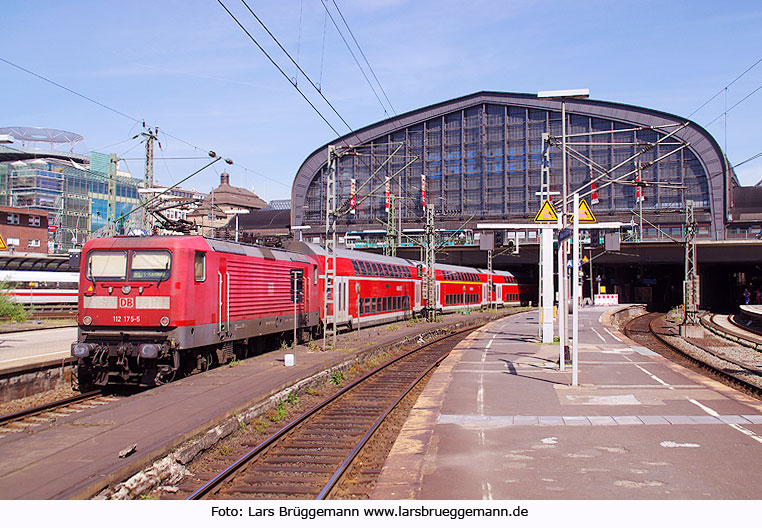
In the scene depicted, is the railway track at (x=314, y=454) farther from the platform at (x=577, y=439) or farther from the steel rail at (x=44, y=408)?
the steel rail at (x=44, y=408)

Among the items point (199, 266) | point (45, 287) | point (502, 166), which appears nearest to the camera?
point (199, 266)

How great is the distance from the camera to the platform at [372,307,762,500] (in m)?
7.10

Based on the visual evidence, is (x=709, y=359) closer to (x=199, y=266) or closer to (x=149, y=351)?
(x=199, y=266)

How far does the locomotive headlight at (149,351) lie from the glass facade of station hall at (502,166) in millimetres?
63566

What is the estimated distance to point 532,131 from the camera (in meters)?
79.4

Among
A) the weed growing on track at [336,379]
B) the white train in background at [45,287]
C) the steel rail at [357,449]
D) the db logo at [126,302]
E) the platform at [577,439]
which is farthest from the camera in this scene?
the white train in background at [45,287]

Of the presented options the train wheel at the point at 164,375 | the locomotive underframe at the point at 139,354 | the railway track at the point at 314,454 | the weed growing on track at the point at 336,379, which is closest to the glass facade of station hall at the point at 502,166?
the weed growing on track at the point at 336,379

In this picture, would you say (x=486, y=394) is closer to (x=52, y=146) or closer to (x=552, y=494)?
(x=552, y=494)

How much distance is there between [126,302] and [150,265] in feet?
3.17

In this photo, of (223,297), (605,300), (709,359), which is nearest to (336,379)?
(223,297)

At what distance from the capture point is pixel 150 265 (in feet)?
47.1

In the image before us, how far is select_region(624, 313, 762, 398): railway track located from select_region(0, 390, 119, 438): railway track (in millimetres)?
14702

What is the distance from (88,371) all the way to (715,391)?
13.8 m

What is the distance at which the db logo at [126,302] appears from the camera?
14242mm
